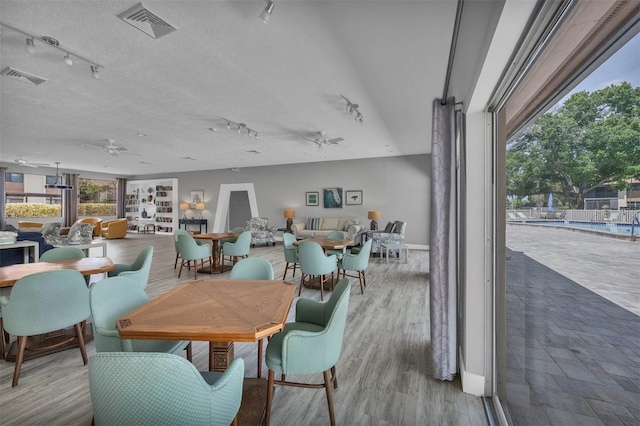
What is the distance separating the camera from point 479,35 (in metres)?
1.47

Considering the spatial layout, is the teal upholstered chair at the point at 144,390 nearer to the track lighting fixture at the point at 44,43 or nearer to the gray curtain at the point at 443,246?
the gray curtain at the point at 443,246

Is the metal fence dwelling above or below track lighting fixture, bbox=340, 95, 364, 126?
below

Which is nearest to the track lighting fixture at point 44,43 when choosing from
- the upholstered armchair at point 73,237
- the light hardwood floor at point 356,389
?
the light hardwood floor at point 356,389

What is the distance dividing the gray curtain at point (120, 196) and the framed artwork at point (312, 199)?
9437 mm

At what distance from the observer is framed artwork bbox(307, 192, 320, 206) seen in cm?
957

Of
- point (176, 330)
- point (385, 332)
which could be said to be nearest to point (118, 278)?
point (176, 330)

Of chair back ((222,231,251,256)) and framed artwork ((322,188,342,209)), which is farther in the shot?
framed artwork ((322,188,342,209))

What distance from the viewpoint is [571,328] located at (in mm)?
1219

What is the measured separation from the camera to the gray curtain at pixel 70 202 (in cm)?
1094

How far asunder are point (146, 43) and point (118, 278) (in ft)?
6.92

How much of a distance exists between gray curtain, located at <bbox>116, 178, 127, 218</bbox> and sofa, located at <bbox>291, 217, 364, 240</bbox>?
925cm

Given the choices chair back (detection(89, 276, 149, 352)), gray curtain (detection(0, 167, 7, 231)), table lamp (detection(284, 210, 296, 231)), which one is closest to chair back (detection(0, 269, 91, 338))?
chair back (detection(89, 276, 149, 352))

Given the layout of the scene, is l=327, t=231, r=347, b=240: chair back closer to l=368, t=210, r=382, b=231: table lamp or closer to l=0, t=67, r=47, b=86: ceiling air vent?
l=368, t=210, r=382, b=231: table lamp

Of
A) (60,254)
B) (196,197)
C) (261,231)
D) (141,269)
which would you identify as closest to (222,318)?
(141,269)
